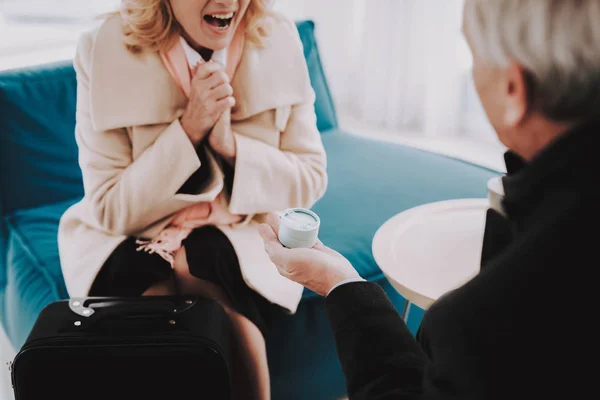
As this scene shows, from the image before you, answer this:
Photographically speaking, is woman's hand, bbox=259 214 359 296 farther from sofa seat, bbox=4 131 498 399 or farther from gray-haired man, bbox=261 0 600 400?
sofa seat, bbox=4 131 498 399

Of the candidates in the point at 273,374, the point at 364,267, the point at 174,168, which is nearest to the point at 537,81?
the point at 174,168

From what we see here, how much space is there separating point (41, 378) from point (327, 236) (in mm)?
794

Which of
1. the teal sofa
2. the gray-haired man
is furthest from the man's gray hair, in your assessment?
the teal sofa

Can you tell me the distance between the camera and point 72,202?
1.89 m

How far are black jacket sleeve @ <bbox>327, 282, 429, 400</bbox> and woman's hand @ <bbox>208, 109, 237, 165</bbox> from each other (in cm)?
59

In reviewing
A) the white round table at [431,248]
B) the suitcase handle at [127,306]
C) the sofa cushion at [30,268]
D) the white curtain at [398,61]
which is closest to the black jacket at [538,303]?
the white round table at [431,248]

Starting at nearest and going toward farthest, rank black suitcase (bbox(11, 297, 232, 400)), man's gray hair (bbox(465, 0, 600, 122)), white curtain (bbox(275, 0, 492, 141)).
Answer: man's gray hair (bbox(465, 0, 600, 122))
black suitcase (bbox(11, 297, 232, 400))
white curtain (bbox(275, 0, 492, 141))

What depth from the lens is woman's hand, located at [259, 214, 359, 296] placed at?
3.31ft

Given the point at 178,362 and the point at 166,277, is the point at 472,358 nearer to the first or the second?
the point at 178,362

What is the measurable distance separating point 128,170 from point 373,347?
0.76 meters

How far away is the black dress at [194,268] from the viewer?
4.57ft

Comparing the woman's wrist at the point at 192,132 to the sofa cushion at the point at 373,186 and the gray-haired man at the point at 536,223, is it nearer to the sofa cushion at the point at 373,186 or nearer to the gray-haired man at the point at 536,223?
the sofa cushion at the point at 373,186

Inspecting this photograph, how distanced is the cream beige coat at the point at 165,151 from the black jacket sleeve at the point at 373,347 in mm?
542

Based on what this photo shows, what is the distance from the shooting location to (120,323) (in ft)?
4.25
